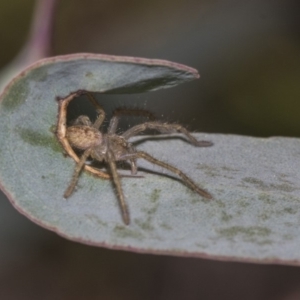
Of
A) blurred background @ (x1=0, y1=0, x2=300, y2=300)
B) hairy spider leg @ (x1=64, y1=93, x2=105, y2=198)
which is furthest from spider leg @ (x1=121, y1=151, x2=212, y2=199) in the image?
blurred background @ (x1=0, y1=0, x2=300, y2=300)

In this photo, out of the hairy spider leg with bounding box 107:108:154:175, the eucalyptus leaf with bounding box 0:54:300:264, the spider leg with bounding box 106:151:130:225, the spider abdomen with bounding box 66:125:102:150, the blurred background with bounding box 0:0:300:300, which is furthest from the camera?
the blurred background with bounding box 0:0:300:300

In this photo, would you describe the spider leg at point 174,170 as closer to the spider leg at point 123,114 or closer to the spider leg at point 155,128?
the spider leg at point 155,128

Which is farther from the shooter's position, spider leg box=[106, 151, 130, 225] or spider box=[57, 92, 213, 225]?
spider box=[57, 92, 213, 225]

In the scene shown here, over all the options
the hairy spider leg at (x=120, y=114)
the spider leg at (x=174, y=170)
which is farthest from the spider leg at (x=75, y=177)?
the hairy spider leg at (x=120, y=114)

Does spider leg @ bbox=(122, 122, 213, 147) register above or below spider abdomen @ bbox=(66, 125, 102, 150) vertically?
below

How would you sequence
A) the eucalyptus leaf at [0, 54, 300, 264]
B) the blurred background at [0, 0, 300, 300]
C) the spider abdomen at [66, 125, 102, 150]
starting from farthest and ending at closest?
the blurred background at [0, 0, 300, 300], the spider abdomen at [66, 125, 102, 150], the eucalyptus leaf at [0, 54, 300, 264]

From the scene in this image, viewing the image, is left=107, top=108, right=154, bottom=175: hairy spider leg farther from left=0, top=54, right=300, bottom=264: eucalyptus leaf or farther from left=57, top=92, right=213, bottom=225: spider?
left=0, top=54, right=300, bottom=264: eucalyptus leaf
